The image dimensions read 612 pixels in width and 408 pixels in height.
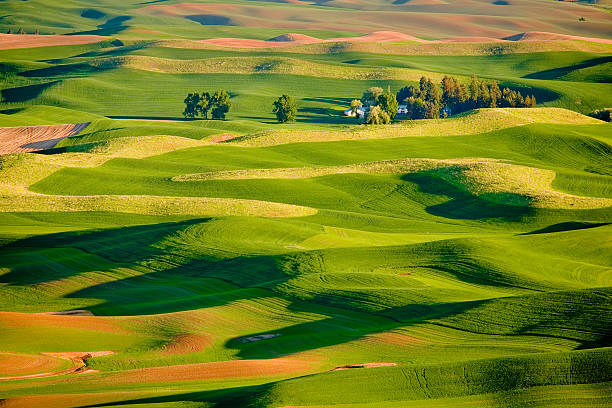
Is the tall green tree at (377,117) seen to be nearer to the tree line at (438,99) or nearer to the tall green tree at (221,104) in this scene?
the tree line at (438,99)

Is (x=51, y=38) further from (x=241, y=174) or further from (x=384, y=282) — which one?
(x=384, y=282)

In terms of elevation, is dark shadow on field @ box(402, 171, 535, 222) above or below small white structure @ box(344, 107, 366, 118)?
below

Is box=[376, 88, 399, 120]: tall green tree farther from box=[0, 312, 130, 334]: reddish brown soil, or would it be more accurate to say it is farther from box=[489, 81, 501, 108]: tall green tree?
box=[0, 312, 130, 334]: reddish brown soil

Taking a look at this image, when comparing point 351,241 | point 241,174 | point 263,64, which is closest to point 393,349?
point 351,241

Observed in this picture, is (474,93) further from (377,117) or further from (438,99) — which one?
(377,117)

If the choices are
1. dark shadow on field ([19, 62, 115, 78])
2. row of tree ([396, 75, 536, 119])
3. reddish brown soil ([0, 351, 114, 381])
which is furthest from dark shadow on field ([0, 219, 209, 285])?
dark shadow on field ([19, 62, 115, 78])

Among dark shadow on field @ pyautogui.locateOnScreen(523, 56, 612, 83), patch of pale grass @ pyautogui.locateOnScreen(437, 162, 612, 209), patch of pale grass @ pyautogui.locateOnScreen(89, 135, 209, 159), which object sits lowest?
patch of pale grass @ pyautogui.locateOnScreen(89, 135, 209, 159)

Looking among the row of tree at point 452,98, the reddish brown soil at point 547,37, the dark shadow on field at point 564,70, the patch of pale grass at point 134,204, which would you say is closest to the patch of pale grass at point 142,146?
the patch of pale grass at point 134,204
